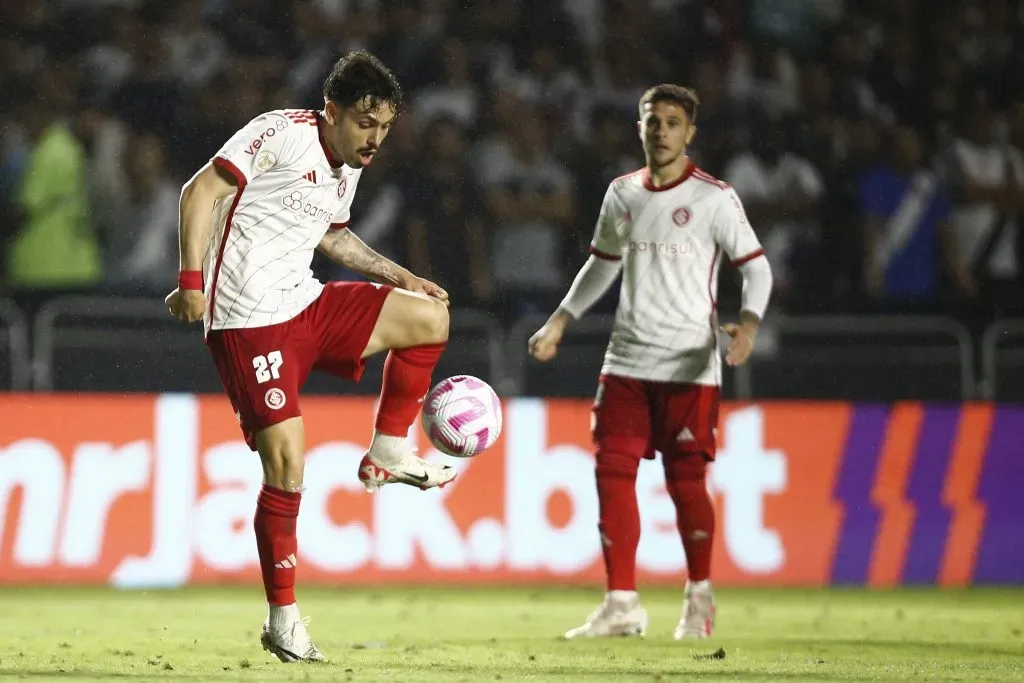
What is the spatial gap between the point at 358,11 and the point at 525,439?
411 cm

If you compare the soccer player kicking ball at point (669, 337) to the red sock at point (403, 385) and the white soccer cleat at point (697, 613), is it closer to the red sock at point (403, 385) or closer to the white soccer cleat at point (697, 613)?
the white soccer cleat at point (697, 613)

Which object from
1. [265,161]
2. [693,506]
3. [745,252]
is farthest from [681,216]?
[265,161]

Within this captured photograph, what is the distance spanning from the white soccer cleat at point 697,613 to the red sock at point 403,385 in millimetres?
1695

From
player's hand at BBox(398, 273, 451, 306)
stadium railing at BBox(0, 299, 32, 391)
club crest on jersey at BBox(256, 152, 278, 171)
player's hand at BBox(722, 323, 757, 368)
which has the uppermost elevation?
club crest on jersey at BBox(256, 152, 278, 171)

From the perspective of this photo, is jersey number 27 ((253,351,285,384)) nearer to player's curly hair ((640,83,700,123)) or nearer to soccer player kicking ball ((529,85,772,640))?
soccer player kicking ball ((529,85,772,640))

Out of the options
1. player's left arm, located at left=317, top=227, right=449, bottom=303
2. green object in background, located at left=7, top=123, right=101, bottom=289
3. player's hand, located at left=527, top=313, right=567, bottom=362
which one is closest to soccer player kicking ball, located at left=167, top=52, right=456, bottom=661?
player's left arm, located at left=317, top=227, right=449, bottom=303

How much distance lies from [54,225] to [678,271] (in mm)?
5127

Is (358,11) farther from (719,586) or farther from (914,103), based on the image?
(719,586)

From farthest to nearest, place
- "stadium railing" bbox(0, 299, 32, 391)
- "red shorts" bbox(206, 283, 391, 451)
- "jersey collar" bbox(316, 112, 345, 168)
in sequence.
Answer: "stadium railing" bbox(0, 299, 32, 391) → "jersey collar" bbox(316, 112, 345, 168) → "red shorts" bbox(206, 283, 391, 451)

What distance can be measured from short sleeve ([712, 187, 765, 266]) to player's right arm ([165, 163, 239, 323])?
8.30 ft

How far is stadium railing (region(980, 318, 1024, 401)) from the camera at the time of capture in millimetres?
11461

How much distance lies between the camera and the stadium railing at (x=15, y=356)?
10.7 meters

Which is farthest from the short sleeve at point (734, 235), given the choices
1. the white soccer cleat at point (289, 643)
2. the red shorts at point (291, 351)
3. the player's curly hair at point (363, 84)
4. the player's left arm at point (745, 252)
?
the white soccer cleat at point (289, 643)

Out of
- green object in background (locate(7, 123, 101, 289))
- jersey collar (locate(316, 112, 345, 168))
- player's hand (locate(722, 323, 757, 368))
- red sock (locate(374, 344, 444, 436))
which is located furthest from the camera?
green object in background (locate(7, 123, 101, 289))
